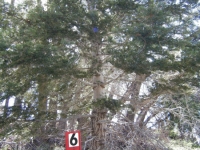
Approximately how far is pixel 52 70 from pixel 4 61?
35.6 inches

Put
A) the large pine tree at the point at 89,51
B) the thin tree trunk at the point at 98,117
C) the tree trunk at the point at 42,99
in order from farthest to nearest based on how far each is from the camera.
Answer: the thin tree trunk at the point at 98,117, the tree trunk at the point at 42,99, the large pine tree at the point at 89,51

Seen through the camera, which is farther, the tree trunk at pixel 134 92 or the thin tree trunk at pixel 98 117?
the tree trunk at pixel 134 92

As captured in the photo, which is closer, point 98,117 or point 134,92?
point 98,117

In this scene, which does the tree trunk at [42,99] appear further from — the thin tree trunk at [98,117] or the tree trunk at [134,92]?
the tree trunk at [134,92]

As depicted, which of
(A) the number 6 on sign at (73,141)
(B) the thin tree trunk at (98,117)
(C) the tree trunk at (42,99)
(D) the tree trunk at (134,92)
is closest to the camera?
(A) the number 6 on sign at (73,141)

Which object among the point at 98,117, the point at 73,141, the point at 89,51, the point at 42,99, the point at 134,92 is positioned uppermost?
the point at 89,51

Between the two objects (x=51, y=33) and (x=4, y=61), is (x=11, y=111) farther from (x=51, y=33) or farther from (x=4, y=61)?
(x=51, y=33)

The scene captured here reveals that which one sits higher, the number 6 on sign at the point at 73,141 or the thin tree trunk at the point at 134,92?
the thin tree trunk at the point at 134,92

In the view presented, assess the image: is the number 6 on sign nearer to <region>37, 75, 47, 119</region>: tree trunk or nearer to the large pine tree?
the large pine tree

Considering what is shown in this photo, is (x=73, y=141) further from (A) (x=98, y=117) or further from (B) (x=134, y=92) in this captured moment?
(B) (x=134, y=92)

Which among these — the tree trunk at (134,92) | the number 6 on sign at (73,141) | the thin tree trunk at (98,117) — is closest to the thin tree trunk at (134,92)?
the tree trunk at (134,92)

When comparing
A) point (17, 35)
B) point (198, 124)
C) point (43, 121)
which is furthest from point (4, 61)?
point (198, 124)

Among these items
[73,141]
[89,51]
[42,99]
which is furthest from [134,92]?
[73,141]

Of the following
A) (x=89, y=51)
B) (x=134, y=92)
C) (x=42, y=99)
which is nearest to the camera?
(x=42, y=99)
